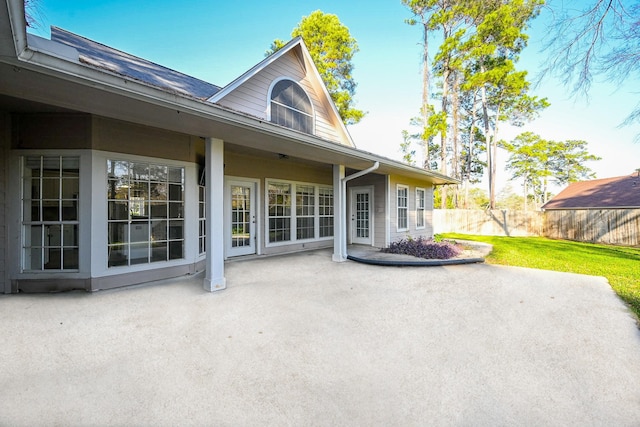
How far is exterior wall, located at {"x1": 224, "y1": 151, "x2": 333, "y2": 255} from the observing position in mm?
6645

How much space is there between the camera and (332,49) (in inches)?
601

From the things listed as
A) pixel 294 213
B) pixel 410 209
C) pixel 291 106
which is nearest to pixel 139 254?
pixel 294 213

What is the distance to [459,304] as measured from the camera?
3.92 meters

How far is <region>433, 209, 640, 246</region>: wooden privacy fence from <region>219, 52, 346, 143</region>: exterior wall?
35.9 ft

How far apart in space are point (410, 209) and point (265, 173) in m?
5.47

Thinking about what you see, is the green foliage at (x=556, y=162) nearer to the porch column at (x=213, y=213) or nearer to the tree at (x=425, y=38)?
the tree at (x=425, y=38)

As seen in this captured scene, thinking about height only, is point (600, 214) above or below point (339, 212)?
below

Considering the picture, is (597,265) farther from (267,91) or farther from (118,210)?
(118,210)

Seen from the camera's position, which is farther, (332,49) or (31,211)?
(332,49)

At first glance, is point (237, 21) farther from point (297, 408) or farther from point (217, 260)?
point (297, 408)

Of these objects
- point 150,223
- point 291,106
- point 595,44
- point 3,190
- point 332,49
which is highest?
point 332,49

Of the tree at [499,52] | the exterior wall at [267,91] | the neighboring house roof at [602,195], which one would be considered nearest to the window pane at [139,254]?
the exterior wall at [267,91]

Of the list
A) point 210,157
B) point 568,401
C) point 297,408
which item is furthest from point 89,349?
point 568,401

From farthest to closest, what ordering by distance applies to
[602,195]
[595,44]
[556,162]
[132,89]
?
[556,162] → [602,195] → [595,44] → [132,89]
